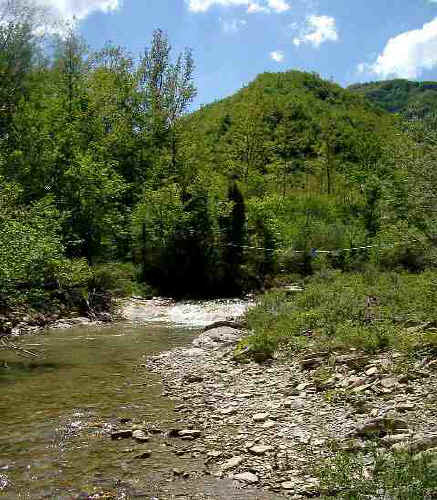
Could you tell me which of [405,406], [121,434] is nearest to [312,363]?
[405,406]

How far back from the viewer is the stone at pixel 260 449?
20.7 ft

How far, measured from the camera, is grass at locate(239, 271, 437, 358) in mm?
9250

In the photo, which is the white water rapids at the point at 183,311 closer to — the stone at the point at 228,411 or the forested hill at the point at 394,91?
the stone at the point at 228,411

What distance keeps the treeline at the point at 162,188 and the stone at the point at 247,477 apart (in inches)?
353

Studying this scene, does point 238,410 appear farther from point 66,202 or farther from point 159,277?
point 159,277

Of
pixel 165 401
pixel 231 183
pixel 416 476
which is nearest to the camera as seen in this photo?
pixel 416 476

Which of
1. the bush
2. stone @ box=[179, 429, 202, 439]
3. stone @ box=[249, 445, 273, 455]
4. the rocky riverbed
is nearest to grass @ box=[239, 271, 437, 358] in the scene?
the rocky riverbed

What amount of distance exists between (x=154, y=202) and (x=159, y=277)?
4.35m

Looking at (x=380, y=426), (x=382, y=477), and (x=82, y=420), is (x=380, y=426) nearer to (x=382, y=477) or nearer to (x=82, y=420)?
(x=382, y=477)

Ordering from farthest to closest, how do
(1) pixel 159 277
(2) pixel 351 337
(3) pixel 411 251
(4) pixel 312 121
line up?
1. (4) pixel 312 121
2. (1) pixel 159 277
3. (3) pixel 411 251
4. (2) pixel 351 337

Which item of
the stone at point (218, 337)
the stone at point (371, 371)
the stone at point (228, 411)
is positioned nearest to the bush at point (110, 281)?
the stone at point (218, 337)

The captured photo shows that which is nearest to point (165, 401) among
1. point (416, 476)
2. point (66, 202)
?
point (416, 476)

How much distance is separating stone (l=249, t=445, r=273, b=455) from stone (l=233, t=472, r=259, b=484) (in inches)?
20.5

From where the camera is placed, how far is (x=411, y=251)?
24500 mm
